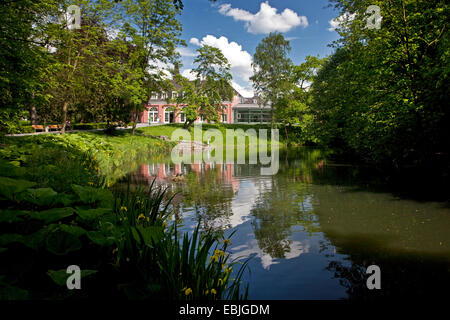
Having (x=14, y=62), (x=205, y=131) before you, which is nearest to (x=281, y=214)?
(x=14, y=62)

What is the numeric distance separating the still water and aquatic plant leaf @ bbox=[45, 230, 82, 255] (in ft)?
7.78

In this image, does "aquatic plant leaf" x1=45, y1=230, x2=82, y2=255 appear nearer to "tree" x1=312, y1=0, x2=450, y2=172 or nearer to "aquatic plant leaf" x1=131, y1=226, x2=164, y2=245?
"aquatic plant leaf" x1=131, y1=226, x2=164, y2=245

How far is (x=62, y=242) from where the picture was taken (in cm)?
242

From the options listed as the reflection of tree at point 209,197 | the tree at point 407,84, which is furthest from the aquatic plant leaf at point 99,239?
the tree at point 407,84

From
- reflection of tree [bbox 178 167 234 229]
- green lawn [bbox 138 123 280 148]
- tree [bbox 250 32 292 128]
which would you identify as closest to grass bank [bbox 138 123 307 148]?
green lawn [bbox 138 123 280 148]

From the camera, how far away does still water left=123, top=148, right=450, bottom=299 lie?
4.02 metres

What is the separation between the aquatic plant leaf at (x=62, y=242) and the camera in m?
2.37

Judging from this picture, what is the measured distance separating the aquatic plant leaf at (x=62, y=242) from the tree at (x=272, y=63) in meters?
42.4

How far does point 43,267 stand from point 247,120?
2313 inches

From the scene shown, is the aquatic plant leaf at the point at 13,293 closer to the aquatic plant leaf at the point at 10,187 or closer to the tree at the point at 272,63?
the aquatic plant leaf at the point at 10,187

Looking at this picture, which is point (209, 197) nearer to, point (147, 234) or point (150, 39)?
point (147, 234)

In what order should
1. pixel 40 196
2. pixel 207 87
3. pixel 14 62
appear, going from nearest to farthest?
pixel 40 196
pixel 14 62
pixel 207 87

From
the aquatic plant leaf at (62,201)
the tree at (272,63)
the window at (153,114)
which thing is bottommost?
the aquatic plant leaf at (62,201)

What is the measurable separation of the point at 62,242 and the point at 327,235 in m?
5.02
